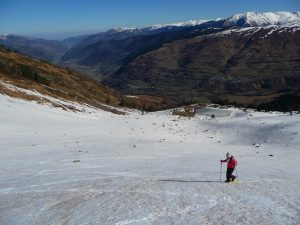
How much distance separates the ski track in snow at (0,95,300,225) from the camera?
17.2m

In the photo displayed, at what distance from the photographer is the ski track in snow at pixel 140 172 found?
1722 cm

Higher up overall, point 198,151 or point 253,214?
point 253,214

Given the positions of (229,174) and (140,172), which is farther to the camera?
(140,172)

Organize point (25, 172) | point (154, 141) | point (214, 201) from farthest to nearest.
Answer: point (154, 141), point (25, 172), point (214, 201)

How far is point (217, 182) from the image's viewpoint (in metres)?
22.9

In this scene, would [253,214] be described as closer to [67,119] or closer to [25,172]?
[25,172]

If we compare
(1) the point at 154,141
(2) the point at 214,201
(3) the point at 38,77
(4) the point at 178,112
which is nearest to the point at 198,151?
(1) the point at 154,141

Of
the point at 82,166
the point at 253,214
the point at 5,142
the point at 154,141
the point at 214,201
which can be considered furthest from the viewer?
the point at 154,141

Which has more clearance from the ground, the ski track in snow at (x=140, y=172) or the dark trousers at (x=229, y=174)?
the dark trousers at (x=229, y=174)

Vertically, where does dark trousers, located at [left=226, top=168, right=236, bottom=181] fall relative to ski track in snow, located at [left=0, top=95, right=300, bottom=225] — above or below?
above

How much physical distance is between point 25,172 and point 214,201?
43.2 feet

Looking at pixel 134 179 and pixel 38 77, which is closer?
pixel 134 179

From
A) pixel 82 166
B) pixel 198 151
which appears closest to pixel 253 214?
pixel 82 166

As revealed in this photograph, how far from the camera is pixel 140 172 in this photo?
26.6 metres
